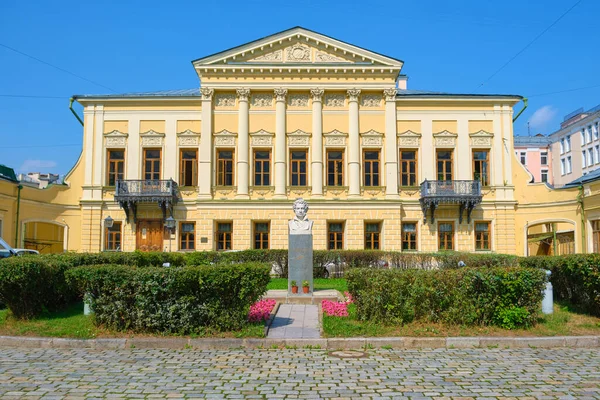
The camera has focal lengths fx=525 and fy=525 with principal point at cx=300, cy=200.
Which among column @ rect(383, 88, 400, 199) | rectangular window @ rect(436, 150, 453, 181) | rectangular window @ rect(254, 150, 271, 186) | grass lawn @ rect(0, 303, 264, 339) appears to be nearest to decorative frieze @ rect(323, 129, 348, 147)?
column @ rect(383, 88, 400, 199)

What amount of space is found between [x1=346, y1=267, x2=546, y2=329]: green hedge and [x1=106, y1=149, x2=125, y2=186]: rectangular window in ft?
86.1

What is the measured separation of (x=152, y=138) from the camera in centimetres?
3303

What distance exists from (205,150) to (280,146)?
4648mm

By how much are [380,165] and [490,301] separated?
76.5ft

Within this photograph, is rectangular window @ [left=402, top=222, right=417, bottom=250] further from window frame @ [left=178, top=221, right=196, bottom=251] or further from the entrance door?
the entrance door

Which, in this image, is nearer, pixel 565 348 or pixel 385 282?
pixel 565 348

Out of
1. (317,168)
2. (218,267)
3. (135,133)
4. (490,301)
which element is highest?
(135,133)

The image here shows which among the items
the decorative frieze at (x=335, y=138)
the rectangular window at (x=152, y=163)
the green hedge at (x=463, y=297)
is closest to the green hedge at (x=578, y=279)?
the green hedge at (x=463, y=297)

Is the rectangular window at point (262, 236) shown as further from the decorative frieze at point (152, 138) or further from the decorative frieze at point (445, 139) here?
the decorative frieze at point (445, 139)

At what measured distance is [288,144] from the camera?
3297cm

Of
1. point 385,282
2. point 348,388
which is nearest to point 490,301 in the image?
point 385,282

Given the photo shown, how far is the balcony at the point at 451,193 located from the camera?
31438 mm

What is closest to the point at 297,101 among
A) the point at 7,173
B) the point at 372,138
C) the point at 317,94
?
the point at 317,94

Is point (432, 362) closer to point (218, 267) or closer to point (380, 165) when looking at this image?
point (218, 267)
